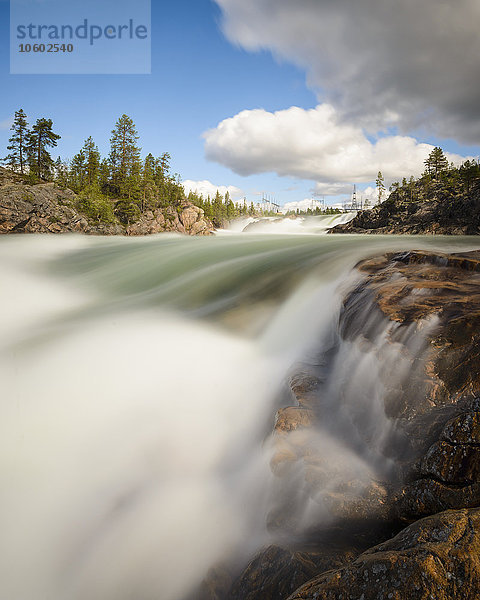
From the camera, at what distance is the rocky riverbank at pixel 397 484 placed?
128 cm

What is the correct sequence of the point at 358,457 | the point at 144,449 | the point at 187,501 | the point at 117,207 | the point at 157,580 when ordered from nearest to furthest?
the point at 157,580
the point at 358,457
the point at 187,501
the point at 144,449
the point at 117,207

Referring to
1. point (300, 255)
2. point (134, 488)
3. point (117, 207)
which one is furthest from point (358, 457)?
point (117, 207)

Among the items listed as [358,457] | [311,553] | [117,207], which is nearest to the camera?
[311,553]

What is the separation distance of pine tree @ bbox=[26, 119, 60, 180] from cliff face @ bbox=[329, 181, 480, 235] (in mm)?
40265

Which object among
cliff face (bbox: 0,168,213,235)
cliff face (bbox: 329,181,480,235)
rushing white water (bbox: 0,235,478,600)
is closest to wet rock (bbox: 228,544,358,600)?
rushing white water (bbox: 0,235,478,600)

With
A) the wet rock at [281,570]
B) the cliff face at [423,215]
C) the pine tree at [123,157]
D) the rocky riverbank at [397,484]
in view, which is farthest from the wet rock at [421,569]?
the pine tree at [123,157]

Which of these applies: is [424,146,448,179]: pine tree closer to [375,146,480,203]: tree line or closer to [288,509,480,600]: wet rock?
[375,146,480,203]: tree line

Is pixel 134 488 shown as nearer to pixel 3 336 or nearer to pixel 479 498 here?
pixel 479 498

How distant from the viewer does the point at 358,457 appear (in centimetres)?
260

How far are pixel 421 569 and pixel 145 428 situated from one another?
304 cm

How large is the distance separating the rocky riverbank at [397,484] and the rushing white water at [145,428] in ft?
0.94

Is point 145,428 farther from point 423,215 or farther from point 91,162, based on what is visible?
point 91,162

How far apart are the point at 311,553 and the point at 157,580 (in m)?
1.19

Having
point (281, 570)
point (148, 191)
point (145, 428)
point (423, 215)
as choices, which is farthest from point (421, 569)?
point (148, 191)
